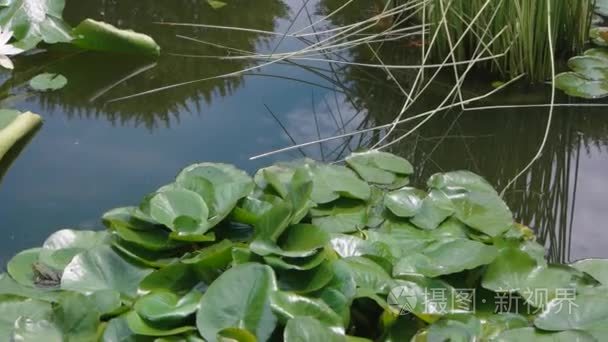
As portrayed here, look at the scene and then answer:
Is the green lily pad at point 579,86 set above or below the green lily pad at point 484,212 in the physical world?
above

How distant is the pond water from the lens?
6.52 ft

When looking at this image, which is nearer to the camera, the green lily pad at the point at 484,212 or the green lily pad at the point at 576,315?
the green lily pad at the point at 576,315

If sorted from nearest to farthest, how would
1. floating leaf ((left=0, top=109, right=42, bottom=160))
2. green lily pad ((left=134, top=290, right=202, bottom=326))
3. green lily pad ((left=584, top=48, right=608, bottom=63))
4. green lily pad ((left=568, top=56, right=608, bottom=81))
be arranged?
green lily pad ((left=134, top=290, right=202, bottom=326)) → floating leaf ((left=0, top=109, right=42, bottom=160)) → green lily pad ((left=568, top=56, right=608, bottom=81)) → green lily pad ((left=584, top=48, right=608, bottom=63))

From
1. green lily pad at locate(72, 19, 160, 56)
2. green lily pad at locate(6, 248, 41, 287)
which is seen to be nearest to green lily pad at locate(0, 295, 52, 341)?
green lily pad at locate(6, 248, 41, 287)

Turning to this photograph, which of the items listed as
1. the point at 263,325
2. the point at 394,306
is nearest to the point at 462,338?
the point at 394,306

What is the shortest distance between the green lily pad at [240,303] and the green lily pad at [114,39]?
4.75 ft

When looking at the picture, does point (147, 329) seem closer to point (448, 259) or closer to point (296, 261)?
point (296, 261)

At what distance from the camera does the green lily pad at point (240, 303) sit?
135cm

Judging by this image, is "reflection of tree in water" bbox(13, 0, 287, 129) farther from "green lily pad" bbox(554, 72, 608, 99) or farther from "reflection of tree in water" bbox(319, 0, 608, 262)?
"green lily pad" bbox(554, 72, 608, 99)

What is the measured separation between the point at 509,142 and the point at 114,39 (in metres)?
1.31

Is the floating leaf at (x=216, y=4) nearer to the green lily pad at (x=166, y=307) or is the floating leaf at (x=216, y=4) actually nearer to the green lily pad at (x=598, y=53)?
the green lily pad at (x=598, y=53)

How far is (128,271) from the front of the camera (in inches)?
60.8

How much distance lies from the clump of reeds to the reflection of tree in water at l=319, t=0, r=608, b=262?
0.27 ft

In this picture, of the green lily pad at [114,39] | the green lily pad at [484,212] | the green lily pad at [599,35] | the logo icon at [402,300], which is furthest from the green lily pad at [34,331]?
the green lily pad at [599,35]
